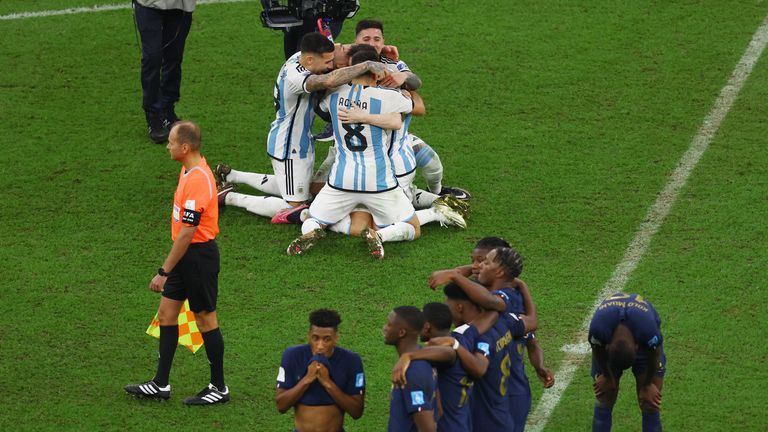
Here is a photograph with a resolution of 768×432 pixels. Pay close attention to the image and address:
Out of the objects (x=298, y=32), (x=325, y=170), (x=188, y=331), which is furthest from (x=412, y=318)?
(x=298, y=32)

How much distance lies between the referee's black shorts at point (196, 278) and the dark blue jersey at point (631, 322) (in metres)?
2.26

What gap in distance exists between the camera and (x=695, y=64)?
13172mm

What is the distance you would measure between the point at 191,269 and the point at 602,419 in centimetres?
254

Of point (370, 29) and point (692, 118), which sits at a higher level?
point (370, 29)

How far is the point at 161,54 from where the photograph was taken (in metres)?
11.4

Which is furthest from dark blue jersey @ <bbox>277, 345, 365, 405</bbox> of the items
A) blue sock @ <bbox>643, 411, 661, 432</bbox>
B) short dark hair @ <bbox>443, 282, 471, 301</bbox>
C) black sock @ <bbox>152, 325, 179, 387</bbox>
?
blue sock @ <bbox>643, 411, 661, 432</bbox>

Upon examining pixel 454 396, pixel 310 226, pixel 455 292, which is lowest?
pixel 310 226

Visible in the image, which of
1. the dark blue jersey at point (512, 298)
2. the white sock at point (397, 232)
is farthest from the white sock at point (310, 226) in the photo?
the dark blue jersey at point (512, 298)

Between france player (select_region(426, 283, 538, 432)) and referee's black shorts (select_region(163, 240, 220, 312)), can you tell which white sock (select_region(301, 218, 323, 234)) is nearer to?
referee's black shorts (select_region(163, 240, 220, 312))

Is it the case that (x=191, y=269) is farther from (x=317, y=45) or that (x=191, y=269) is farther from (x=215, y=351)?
(x=317, y=45)

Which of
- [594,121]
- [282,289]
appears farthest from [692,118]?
[282,289]

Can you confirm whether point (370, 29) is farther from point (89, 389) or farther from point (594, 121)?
point (89, 389)

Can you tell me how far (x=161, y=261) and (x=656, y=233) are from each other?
3.86 m

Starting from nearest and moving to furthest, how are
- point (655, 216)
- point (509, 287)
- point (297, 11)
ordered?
point (509, 287)
point (655, 216)
point (297, 11)
